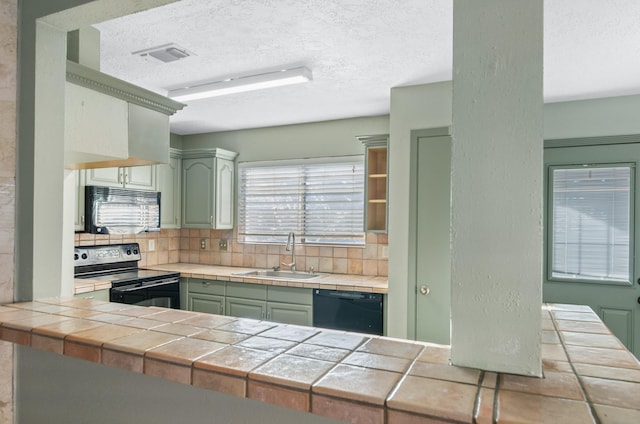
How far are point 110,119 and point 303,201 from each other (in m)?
2.82

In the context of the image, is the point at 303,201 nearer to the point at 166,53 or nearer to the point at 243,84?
the point at 243,84

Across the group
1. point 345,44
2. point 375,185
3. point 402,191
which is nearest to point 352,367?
point 345,44

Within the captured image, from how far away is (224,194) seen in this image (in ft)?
15.1

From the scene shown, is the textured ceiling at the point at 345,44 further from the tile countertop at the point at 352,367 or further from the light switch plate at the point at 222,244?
the light switch plate at the point at 222,244

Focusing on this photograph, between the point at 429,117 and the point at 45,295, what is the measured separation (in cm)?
271

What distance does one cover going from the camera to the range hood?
1.57 m

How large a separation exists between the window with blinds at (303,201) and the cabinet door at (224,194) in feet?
0.32

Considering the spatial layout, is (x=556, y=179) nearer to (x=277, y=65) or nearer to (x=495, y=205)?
(x=277, y=65)

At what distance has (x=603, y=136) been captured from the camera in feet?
10.3

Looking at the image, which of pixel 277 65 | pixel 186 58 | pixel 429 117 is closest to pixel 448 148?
pixel 429 117

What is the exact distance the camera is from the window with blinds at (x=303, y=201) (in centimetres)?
417

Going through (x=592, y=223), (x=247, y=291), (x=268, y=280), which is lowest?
(x=247, y=291)

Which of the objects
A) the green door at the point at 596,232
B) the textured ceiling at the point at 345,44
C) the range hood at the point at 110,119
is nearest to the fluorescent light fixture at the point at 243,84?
the textured ceiling at the point at 345,44

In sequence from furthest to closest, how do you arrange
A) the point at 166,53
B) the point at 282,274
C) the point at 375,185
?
the point at 282,274, the point at 375,185, the point at 166,53
